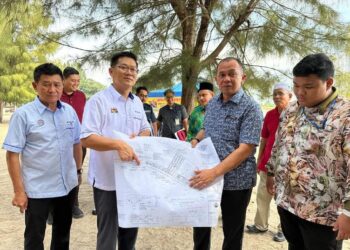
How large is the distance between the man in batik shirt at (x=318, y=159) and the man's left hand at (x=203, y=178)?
370mm

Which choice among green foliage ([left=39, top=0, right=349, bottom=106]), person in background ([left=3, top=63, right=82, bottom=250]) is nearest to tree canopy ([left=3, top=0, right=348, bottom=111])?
green foliage ([left=39, top=0, right=349, bottom=106])

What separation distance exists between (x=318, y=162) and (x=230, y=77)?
0.70 m

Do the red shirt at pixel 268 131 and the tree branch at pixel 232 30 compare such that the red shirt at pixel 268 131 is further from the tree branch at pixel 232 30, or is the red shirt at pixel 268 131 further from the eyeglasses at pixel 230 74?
the eyeglasses at pixel 230 74

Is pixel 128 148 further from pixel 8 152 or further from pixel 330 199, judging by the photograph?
pixel 330 199

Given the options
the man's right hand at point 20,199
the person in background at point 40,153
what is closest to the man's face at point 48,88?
the person in background at point 40,153

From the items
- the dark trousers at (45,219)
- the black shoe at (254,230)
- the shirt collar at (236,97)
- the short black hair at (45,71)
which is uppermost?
the short black hair at (45,71)

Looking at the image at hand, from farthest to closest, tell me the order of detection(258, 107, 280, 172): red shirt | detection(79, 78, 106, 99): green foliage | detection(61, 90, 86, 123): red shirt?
1. detection(79, 78, 106, 99): green foliage
2. detection(61, 90, 86, 123): red shirt
3. detection(258, 107, 280, 172): red shirt

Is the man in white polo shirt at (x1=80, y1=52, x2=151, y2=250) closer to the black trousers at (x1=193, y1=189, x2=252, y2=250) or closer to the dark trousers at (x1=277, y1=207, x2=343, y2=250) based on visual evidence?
the black trousers at (x1=193, y1=189, x2=252, y2=250)

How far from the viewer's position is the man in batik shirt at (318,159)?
146cm

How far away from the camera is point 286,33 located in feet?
13.0

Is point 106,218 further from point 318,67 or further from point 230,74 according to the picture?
point 318,67

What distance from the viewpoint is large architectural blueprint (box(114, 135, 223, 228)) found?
1.78 metres

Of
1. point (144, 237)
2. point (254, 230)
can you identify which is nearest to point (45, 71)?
point (144, 237)

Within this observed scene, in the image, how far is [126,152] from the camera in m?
1.77
